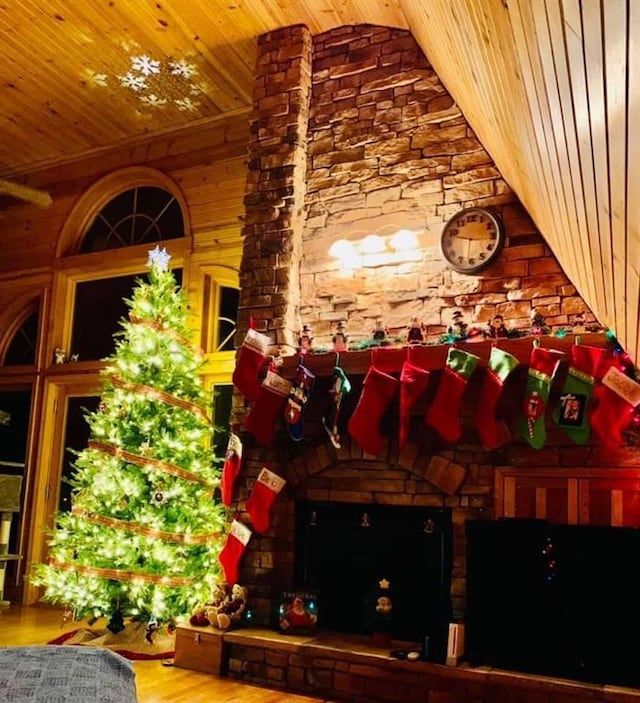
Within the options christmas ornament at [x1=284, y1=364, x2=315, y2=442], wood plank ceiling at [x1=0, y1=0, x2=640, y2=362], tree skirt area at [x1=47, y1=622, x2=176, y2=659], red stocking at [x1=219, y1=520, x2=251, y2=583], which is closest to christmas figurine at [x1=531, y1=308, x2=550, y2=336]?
wood plank ceiling at [x1=0, y1=0, x2=640, y2=362]

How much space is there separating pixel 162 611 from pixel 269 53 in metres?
3.92

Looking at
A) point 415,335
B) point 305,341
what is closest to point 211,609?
point 305,341

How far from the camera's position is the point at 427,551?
4.23 metres

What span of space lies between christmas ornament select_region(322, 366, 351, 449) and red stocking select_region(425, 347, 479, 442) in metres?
0.55

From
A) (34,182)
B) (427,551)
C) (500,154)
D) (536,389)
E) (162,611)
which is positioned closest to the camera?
(536,389)

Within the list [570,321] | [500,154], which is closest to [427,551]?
[570,321]

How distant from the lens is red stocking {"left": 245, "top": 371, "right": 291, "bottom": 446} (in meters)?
4.41

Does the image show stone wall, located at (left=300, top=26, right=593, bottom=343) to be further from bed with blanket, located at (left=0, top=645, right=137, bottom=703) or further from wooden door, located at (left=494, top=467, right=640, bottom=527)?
bed with blanket, located at (left=0, top=645, right=137, bottom=703)

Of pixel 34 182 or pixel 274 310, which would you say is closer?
pixel 274 310

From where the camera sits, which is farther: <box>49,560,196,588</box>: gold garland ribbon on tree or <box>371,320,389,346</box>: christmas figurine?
<box>49,560,196,588</box>: gold garland ribbon on tree

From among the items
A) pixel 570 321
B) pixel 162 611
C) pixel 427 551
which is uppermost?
pixel 570 321

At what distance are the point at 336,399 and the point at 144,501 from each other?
159 cm

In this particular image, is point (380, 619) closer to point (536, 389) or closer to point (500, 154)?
point (536, 389)

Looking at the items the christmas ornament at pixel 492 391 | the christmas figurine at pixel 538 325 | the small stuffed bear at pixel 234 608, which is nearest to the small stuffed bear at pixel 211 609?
the small stuffed bear at pixel 234 608
